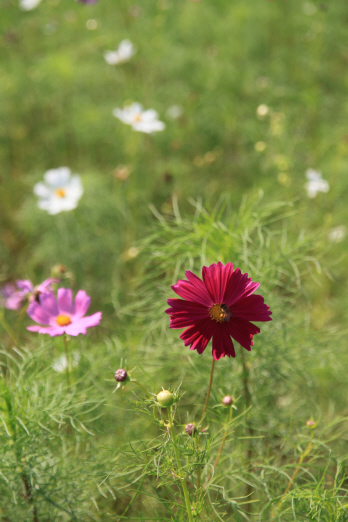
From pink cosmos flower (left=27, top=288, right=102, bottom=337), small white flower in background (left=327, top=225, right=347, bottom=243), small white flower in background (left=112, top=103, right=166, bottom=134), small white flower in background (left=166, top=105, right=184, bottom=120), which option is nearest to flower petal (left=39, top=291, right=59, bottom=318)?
pink cosmos flower (left=27, top=288, right=102, bottom=337)

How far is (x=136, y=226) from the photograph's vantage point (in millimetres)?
1741

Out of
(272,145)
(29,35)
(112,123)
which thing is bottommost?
(272,145)

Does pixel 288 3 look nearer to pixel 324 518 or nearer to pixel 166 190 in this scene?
pixel 166 190

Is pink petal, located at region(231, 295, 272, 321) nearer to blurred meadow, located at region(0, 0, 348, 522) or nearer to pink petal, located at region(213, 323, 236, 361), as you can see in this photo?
pink petal, located at region(213, 323, 236, 361)

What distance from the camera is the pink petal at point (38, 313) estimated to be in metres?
0.79

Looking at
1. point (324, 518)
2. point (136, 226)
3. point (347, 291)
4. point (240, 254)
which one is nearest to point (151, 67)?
point (136, 226)

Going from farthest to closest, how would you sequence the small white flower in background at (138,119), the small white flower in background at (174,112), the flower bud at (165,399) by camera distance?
the small white flower in background at (174,112), the small white flower in background at (138,119), the flower bud at (165,399)

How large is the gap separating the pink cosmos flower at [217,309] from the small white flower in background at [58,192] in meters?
0.93

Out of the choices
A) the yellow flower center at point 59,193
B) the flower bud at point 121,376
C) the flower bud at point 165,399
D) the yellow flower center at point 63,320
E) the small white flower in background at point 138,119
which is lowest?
the flower bud at point 165,399

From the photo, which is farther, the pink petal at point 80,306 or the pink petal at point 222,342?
the pink petal at point 80,306

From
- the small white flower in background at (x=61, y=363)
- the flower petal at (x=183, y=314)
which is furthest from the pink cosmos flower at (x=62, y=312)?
the flower petal at (x=183, y=314)

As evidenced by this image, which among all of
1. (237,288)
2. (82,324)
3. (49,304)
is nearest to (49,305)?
(49,304)

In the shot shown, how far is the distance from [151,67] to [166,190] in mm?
932

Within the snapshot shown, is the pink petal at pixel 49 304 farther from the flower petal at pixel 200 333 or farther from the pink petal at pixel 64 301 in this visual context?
the flower petal at pixel 200 333
